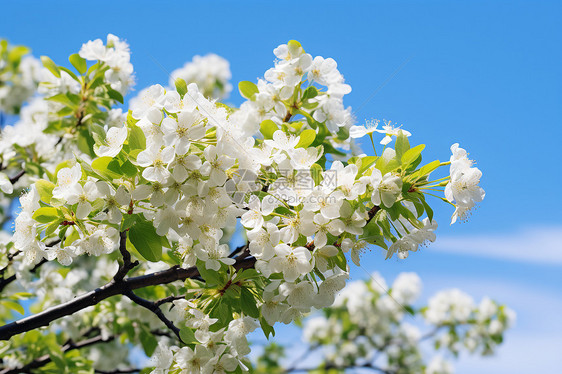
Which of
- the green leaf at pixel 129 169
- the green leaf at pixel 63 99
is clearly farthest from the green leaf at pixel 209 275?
the green leaf at pixel 63 99

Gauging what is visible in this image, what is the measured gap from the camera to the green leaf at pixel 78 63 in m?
3.14

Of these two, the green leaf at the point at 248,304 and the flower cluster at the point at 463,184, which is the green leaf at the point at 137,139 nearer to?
the green leaf at the point at 248,304

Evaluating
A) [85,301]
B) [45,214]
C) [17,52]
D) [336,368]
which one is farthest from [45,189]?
[336,368]

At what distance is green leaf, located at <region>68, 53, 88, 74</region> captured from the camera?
10.3 feet

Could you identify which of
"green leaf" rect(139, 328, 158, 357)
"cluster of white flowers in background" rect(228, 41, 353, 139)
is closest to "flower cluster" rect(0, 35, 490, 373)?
"cluster of white flowers in background" rect(228, 41, 353, 139)

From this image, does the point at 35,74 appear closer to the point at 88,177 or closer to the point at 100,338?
the point at 100,338

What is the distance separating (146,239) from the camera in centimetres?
187

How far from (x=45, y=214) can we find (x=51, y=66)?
1747mm

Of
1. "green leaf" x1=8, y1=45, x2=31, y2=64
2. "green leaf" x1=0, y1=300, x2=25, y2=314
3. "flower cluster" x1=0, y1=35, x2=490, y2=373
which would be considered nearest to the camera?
"flower cluster" x1=0, y1=35, x2=490, y2=373

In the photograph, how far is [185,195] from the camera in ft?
5.63

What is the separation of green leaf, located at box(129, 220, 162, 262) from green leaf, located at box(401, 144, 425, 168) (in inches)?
37.2

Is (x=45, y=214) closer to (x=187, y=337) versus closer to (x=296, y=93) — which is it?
(x=187, y=337)

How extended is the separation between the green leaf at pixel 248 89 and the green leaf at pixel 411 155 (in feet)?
3.33

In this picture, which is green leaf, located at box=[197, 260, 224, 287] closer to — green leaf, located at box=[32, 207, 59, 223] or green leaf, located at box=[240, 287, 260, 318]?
green leaf, located at box=[240, 287, 260, 318]
